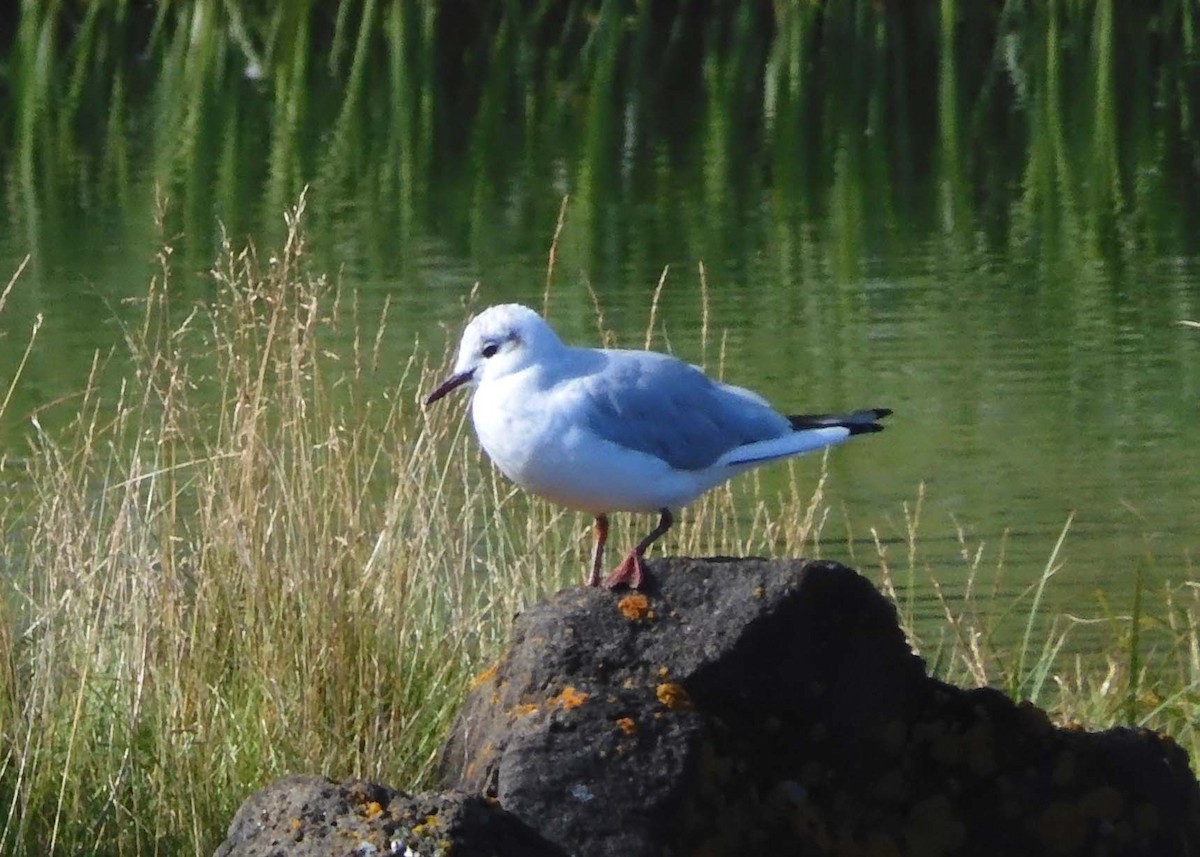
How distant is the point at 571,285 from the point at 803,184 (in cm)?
368

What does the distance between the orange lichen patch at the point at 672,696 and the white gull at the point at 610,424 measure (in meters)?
0.25

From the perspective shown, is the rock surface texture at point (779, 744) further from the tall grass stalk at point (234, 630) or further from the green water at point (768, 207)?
the green water at point (768, 207)

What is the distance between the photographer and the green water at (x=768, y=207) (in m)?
9.30

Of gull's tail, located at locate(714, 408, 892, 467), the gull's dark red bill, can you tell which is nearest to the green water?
the gull's dark red bill

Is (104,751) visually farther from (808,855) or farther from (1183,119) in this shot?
(1183,119)

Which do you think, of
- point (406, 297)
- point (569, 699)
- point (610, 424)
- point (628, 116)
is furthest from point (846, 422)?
point (628, 116)

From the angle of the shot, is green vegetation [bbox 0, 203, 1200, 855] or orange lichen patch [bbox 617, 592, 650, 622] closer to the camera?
orange lichen patch [bbox 617, 592, 650, 622]

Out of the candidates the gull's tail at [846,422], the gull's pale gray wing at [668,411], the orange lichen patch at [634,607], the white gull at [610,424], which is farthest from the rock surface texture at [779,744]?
the gull's tail at [846,422]

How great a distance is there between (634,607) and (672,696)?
0.22 m

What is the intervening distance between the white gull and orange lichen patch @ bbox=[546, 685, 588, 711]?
26cm

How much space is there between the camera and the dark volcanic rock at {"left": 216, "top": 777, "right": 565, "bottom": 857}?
3162mm

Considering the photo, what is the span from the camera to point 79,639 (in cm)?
494

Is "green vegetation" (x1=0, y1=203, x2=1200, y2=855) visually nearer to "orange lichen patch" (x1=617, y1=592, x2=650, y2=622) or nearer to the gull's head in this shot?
the gull's head

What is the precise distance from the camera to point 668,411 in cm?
409
